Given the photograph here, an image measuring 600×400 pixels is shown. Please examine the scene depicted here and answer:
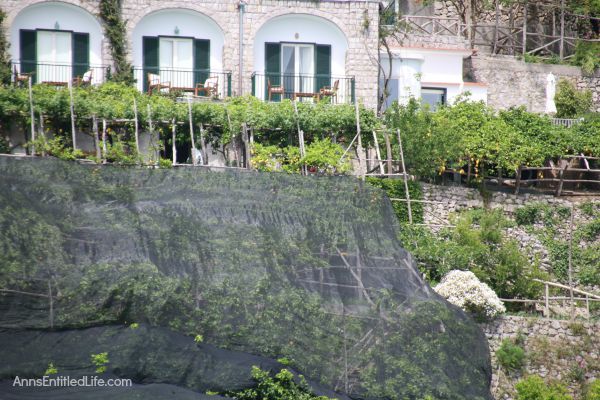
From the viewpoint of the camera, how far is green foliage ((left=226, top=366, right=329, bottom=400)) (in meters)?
19.8

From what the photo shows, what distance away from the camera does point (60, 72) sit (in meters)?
27.7

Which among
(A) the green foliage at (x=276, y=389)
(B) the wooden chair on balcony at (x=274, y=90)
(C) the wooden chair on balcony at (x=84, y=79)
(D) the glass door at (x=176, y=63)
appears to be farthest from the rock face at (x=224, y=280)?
(D) the glass door at (x=176, y=63)

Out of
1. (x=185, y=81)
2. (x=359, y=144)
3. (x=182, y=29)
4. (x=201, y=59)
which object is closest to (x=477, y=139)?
(x=359, y=144)

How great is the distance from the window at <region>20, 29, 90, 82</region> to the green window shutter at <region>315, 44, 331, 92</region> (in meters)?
5.79

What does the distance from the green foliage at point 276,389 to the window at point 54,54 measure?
10.9 meters

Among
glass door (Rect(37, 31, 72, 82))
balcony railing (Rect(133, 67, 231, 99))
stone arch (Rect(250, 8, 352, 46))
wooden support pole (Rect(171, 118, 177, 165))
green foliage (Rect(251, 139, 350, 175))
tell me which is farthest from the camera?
stone arch (Rect(250, 8, 352, 46))

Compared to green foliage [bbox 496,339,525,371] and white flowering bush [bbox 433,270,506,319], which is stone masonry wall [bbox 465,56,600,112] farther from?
green foliage [bbox 496,339,525,371]

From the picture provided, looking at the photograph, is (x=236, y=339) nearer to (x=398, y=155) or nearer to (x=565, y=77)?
(x=398, y=155)

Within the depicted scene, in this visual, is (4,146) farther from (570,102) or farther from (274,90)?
(570,102)

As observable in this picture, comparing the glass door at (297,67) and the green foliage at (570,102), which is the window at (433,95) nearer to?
the green foliage at (570,102)

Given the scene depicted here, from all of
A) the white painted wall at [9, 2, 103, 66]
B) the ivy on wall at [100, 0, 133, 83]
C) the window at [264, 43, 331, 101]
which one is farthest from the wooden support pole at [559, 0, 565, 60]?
the white painted wall at [9, 2, 103, 66]

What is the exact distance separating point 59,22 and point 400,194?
935 centimetres

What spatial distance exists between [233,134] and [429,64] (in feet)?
26.0

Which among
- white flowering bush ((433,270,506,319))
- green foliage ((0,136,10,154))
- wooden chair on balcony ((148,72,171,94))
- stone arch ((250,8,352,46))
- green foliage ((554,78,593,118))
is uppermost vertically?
stone arch ((250,8,352,46))
